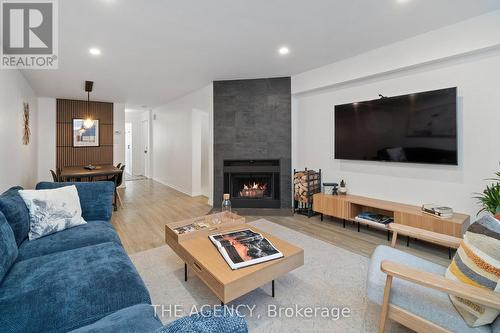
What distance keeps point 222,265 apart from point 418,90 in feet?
10.3

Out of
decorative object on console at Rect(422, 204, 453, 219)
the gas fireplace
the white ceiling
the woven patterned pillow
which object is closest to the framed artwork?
the white ceiling

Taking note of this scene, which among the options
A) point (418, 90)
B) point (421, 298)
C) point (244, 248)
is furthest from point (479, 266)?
point (418, 90)

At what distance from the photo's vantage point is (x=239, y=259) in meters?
1.76

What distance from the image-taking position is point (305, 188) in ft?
13.5

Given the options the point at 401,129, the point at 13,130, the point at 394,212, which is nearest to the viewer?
the point at 394,212

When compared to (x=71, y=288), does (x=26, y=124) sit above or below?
above

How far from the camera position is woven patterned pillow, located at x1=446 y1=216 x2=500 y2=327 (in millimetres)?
1188

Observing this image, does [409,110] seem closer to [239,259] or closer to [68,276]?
[239,259]

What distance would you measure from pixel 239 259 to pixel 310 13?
2.34 meters

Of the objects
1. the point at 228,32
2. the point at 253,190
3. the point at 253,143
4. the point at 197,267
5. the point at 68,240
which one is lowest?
the point at 197,267

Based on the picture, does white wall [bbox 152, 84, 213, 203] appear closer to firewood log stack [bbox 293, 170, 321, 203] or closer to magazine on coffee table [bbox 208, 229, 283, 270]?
firewood log stack [bbox 293, 170, 321, 203]

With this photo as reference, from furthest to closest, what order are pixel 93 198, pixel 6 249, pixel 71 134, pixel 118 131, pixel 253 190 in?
1. pixel 118 131
2. pixel 71 134
3. pixel 253 190
4. pixel 93 198
5. pixel 6 249

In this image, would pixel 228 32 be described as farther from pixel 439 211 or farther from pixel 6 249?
pixel 439 211

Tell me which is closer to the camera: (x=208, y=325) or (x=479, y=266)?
A: (x=208, y=325)
